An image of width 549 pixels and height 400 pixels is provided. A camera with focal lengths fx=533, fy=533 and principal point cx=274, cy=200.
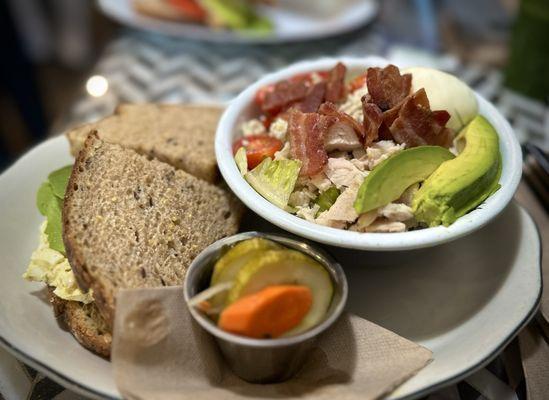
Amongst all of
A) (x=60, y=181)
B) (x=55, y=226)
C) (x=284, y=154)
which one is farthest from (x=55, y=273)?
(x=284, y=154)

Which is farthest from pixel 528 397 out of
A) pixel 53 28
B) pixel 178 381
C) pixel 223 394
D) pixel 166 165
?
pixel 53 28

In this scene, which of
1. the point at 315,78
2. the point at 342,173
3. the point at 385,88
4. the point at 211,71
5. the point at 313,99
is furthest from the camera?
the point at 211,71

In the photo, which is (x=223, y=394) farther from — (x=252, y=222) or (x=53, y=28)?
(x=53, y=28)

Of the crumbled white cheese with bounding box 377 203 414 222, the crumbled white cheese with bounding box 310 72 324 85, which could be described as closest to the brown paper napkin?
the crumbled white cheese with bounding box 377 203 414 222

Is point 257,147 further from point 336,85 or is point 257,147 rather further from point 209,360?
point 209,360

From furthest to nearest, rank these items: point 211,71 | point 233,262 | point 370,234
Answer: point 211,71, point 370,234, point 233,262

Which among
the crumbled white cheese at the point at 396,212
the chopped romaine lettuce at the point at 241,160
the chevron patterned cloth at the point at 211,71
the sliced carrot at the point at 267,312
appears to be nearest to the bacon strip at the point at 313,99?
the chopped romaine lettuce at the point at 241,160
